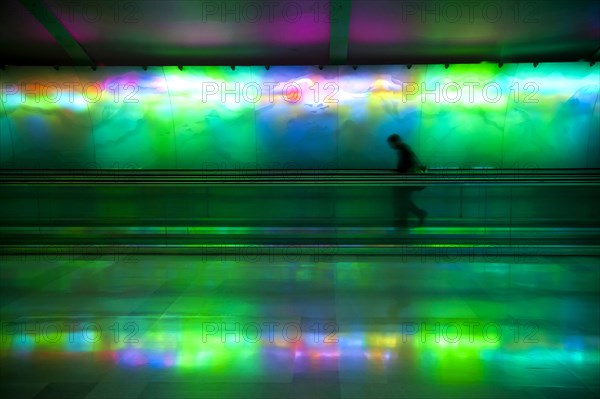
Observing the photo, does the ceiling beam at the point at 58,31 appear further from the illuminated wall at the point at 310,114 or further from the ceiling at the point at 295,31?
the illuminated wall at the point at 310,114

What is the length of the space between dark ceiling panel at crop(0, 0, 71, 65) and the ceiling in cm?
3

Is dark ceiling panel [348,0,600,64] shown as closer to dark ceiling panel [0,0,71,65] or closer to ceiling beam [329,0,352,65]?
ceiling beam [329,0,352,65]

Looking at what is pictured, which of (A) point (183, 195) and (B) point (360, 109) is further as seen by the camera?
(B) point (360, 109)

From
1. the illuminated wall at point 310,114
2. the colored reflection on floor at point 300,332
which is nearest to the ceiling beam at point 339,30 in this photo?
the illuminated wall at point 310,114

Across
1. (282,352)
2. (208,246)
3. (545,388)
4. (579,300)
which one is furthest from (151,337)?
(579,300)

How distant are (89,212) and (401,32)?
→ 7.52 metres

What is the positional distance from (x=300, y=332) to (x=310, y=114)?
345 inches

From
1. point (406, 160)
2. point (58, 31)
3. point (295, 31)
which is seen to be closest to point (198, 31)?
point (295, 31)

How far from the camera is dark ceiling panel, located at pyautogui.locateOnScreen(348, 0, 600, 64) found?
28.6ft

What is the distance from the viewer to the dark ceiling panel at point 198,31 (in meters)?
8.84

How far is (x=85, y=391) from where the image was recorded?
8.09 ft

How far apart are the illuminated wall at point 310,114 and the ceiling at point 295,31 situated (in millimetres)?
502

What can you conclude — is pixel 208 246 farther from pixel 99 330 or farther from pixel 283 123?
pixel 283 123

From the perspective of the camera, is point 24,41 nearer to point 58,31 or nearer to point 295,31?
point 58,31
